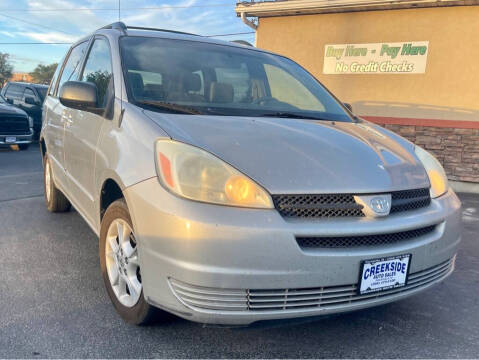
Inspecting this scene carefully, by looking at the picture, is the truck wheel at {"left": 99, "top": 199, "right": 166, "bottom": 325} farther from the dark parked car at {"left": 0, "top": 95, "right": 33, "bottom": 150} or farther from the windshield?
the dark parked car at {"left": 0, "top": 95, "right": 33, "bottom": 150}

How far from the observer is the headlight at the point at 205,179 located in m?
1.90

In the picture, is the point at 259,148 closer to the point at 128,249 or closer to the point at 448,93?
the point at 128,249

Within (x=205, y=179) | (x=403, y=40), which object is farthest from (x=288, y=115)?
(x=403, y=40)

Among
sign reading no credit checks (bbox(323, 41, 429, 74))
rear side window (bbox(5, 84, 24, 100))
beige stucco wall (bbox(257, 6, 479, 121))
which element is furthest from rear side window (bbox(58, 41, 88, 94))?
rear side window (bbox(5, 84, 24, 100))

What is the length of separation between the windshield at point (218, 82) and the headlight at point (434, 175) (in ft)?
2.11

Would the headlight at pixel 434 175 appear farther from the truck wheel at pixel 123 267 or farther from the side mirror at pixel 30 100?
the side mirror at pixel 30 100

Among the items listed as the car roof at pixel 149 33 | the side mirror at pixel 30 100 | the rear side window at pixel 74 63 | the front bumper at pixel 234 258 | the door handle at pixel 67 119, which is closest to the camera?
the front bumper at pixel 234 258

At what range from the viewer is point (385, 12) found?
891 centimetres

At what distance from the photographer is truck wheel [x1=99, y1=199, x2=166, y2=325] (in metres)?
2.25

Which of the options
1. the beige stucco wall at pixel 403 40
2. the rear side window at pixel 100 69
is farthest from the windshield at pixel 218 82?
the beige stucco wall at pixel 403 40

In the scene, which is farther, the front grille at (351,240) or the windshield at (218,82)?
the windshield at (218,82)

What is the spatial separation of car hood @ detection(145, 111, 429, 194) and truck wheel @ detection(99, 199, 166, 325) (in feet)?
1.88

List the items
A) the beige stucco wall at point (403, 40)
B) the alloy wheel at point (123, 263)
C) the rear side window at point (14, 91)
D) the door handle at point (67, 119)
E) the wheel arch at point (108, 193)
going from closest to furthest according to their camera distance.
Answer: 1. the alloy wheel at point (123, 263)
2. the wheel arch at point (108, 193)
3. the door handle at point (67, 119)
4. the beige stucco wall at point (403, 40)
5. the rear side window at point (14, 91)

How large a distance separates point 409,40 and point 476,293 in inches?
274
